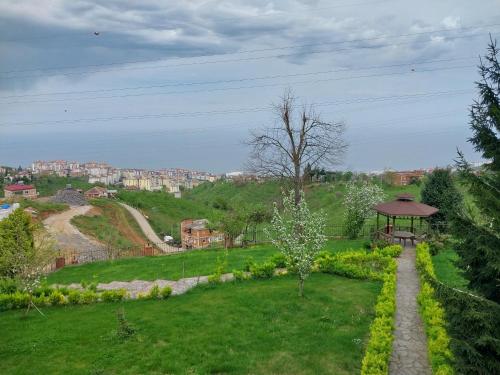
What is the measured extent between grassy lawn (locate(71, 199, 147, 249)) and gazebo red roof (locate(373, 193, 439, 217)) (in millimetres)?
28046

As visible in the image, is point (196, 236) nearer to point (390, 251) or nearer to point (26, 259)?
point (390, 251)

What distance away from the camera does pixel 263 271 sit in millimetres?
16516

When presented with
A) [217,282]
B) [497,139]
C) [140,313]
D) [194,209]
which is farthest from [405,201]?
[194,209]

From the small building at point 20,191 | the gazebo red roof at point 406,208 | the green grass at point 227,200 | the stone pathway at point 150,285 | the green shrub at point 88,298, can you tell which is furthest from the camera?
the small building at point 20,191

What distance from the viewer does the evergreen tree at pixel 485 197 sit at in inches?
229

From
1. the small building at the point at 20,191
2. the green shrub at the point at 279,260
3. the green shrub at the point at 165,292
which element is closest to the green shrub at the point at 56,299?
the green shrub at the point at 165,292

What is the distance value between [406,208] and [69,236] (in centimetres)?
3185

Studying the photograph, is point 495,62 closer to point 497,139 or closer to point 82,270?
point 497,139

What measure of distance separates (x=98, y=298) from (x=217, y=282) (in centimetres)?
429

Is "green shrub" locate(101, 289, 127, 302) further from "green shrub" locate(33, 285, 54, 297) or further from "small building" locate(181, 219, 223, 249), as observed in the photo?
"small building" locate(181, 219, 223, 249)

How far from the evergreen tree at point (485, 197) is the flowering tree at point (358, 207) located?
17.9 m

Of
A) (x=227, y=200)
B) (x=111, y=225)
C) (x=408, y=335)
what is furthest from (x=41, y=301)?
(x=227, y=200)

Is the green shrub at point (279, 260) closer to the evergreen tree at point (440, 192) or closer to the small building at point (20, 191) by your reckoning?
the evergreen tree at point (440, 192)

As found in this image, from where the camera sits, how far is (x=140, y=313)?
510 inches
